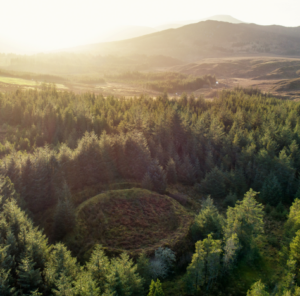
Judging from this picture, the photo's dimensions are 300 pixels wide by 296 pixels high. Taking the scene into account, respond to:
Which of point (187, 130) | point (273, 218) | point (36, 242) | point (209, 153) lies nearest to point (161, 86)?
point (187, 130)

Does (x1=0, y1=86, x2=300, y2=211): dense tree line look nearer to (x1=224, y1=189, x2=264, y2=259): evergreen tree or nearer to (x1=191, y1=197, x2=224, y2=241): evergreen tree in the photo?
(x1=191, y1=197, x2=224, y2=241): evergreen tree

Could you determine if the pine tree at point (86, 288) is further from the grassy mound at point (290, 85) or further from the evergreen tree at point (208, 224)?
the grassy mound at point (290, 85)

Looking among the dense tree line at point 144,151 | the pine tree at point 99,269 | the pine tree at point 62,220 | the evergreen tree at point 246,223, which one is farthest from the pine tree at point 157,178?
the pine tree at point 99,269

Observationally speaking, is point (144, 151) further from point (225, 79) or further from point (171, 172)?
point (225, 79)

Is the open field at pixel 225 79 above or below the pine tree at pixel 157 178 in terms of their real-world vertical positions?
above

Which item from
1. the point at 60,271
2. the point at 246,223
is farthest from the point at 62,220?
the point at 246,223

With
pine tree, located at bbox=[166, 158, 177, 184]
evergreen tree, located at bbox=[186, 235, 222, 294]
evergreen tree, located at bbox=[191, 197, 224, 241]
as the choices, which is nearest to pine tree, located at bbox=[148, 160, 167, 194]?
pine tree, located at bbox=[166, 158, 177, 184]
